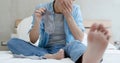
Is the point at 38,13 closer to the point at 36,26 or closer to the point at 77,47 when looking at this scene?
the point at 36,26

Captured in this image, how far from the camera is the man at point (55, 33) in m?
1.57

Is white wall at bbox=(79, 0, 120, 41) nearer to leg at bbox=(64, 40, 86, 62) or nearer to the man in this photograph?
the man

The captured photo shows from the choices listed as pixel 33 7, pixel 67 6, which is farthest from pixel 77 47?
pixel 33 7

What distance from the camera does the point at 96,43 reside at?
4.00 feet

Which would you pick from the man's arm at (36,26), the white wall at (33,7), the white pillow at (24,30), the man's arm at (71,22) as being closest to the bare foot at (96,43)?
the man's arm at (71,22)

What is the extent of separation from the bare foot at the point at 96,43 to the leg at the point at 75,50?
0.16m

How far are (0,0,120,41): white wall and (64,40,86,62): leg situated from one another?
114 centimetres

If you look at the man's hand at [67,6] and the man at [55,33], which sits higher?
the man's hand at [67,6]

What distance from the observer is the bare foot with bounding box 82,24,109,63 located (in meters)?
1.21

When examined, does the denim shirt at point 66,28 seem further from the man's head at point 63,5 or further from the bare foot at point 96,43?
the bare foot at point 96,43

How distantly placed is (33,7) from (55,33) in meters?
0.87

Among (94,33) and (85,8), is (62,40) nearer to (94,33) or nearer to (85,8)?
(94,33)

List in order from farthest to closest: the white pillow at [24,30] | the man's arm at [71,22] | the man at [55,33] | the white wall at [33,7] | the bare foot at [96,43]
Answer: the white wall at [33,7]
the white pillow at [24,30]
the man's arm at [71,22]
the man at [55,33]
the bare foot at [96,43]

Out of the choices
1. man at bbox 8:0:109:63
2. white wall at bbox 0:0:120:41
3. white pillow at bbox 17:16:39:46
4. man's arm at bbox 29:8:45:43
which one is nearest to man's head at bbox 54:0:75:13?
man at bbox 8:0:109:63
